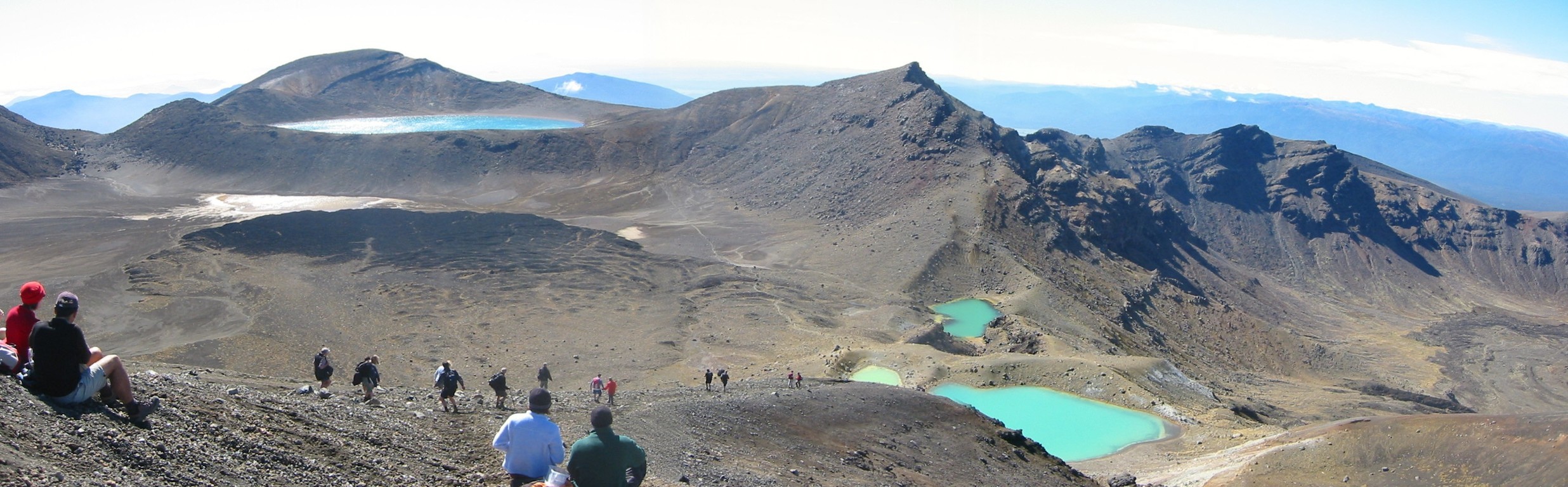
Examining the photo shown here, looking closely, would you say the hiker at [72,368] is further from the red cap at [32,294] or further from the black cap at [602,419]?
the black cap at [602,419]

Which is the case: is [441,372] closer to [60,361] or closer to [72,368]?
[72,368]

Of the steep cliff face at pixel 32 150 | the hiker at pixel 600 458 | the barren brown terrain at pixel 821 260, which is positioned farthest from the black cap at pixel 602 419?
the steep cliff face at pixel 32 150

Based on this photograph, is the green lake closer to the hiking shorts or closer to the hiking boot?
the hiking boot

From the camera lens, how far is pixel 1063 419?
37062mm

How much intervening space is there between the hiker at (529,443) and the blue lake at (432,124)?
12172 centimetres

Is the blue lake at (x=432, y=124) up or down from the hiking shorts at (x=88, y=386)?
up

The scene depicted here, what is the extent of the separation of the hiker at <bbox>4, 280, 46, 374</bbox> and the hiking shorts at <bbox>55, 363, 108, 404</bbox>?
2.54 feet

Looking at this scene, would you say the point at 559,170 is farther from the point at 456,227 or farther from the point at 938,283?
the point at 938,283

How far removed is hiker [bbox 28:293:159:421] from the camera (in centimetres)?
972

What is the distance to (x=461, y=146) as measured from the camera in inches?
4331

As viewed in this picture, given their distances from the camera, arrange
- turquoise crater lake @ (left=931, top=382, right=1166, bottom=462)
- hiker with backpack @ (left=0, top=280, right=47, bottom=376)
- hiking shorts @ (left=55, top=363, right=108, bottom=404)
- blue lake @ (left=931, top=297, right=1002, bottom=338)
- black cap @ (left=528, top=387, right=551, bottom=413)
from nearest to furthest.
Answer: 1. black cap @ (left=528, top=387, right=551, bottom=413)
2. hiking shorts @ (left=55, top=363, right=108, bottom=404)
3. hiker with backpack @ (left=0, top=280, right=47, bottom=376)
4. turquoise crater lake @ (left=931, top=382, right=1166, bottom=462)
5. blue lake @ (left=931, top=297, right=1002, bottom=338)

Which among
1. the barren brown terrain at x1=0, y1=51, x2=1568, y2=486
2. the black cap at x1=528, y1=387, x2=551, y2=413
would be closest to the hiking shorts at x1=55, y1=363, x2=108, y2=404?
the black cap at x1=528, y1=387, x2=551, y2=413

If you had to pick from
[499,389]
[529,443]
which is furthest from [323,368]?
[529,443]

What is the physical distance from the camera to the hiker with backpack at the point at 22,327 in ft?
34.2
